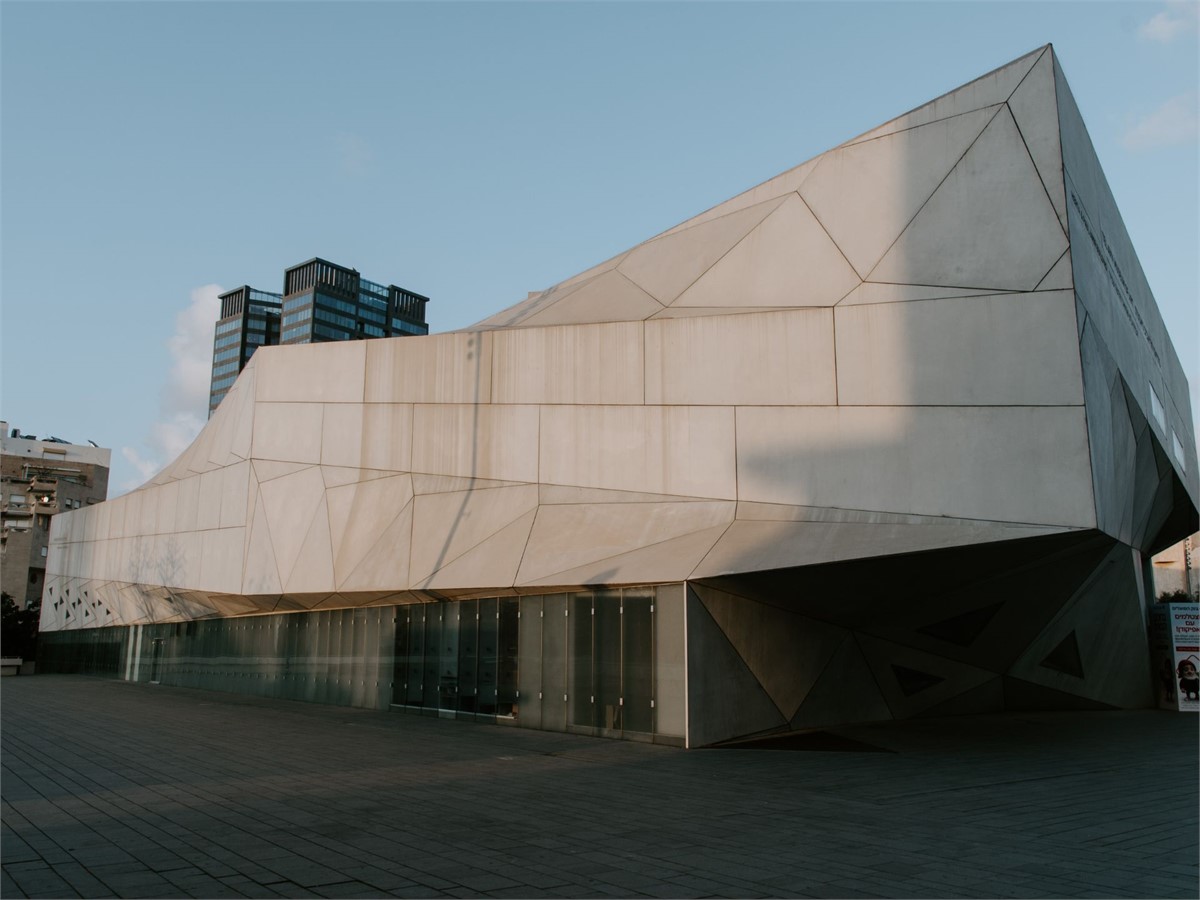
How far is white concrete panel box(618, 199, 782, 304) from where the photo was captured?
17047 mm

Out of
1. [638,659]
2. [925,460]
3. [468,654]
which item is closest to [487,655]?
[468,654]

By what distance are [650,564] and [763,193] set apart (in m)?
7.46

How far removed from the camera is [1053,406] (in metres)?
12.8

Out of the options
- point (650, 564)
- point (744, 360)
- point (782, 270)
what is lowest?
point (650, 564)

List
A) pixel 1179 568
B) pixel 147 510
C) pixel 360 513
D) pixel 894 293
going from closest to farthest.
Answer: pixel 894 293 < pixel 360 513 < pixel 147 510 < pixel 1179 568

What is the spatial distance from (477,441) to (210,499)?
1045 cm

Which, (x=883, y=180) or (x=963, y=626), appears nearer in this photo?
(x=883, y=180)

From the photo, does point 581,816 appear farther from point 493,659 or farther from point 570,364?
point 570,364

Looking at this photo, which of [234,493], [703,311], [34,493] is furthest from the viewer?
[34,493]

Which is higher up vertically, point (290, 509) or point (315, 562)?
point (290, 509)

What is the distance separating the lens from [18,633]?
192 feet

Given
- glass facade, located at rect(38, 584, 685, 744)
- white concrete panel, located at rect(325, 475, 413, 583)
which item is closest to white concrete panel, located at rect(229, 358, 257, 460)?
white concrete panel, located at rect(325, 475, 413, 583)

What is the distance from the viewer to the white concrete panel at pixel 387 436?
19.4 meters

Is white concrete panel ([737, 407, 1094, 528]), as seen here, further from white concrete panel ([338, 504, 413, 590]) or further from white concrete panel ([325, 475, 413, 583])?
white concrete panel ([325, 475, 413, 583])
